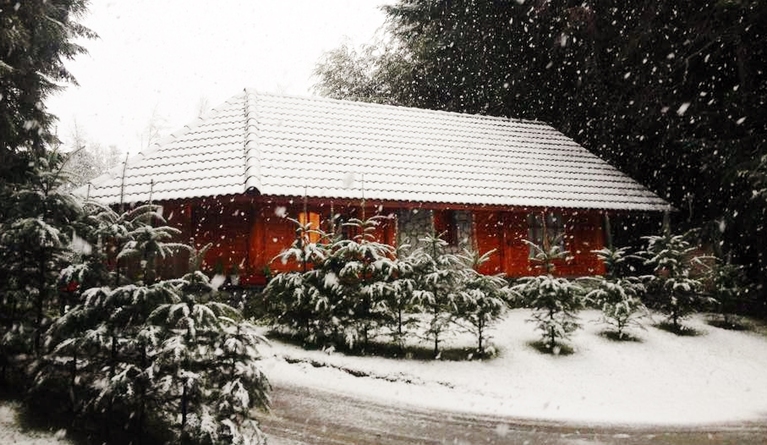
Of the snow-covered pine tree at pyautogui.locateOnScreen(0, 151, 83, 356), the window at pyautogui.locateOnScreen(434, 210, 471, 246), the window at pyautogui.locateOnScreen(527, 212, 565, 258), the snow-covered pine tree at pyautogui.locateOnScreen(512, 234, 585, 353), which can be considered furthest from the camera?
the window at pyautogui.locateOnScreen(527, 212, 565, 258)

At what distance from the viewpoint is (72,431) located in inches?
196

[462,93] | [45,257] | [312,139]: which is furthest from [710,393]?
[462,93]

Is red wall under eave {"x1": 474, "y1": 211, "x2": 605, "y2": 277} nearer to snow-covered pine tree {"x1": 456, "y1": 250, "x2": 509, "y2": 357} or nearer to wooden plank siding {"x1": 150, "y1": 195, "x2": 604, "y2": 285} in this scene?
wooden plank siding {"x1": 150, "y1": 195, "x2": 604, "y2": 285}

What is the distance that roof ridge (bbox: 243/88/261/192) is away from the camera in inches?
446

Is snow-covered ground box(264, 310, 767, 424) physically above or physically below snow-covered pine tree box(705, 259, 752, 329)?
below

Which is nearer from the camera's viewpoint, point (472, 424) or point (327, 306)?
point (472, 424)

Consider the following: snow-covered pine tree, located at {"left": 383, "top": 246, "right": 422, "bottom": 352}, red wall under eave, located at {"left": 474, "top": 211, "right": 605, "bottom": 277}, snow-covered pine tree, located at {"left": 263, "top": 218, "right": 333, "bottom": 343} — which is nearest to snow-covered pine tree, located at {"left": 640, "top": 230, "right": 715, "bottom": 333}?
red wall under eave, located at {"left": 474, "top": 211, "right": 605, "bottom": 277}

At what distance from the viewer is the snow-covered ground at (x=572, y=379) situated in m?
7.18

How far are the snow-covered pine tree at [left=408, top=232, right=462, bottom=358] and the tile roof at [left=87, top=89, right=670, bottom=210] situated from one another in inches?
101

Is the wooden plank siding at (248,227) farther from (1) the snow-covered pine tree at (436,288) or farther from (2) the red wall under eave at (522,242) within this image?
(1) the snow-covered pine tree at (436,288)

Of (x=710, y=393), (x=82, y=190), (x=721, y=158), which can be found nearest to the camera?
(x=710, y=393)

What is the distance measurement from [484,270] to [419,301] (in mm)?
6666

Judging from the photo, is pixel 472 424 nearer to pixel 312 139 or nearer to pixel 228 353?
pixel 228 353

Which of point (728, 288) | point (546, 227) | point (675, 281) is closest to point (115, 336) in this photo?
point (675, 281)
